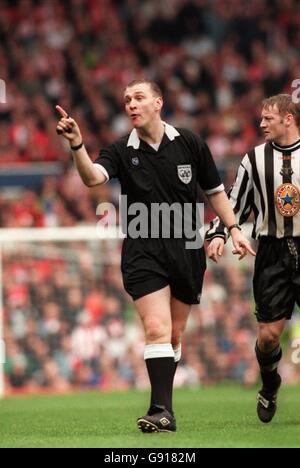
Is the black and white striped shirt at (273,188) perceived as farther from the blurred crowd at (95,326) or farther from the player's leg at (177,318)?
the blurred crowd at (95,326)

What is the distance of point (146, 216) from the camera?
24.7 feet

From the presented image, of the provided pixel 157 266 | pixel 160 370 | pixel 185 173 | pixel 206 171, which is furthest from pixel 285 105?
pixel 160 370

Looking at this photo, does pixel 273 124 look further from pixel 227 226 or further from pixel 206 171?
pixel 227 226

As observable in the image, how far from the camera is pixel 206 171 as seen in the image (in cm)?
786

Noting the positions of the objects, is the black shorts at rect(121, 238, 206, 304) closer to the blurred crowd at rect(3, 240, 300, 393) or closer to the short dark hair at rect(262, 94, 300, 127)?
the short dark hair at rect(262, 94, 300, 127)

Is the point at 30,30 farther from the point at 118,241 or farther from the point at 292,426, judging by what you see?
the point at 292,426

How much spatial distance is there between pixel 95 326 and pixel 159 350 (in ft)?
25.9

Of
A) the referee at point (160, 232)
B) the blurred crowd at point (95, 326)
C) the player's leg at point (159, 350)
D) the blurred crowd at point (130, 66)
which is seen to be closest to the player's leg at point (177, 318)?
the referee at point (160, 232)

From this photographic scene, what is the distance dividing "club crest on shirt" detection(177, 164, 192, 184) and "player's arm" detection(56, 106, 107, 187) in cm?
57

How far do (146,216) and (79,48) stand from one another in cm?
1614

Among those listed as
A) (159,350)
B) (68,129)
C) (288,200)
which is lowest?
(159,350)

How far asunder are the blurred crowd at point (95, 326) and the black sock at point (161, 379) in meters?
7.29

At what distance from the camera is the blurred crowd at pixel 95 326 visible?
14953 millimetres
